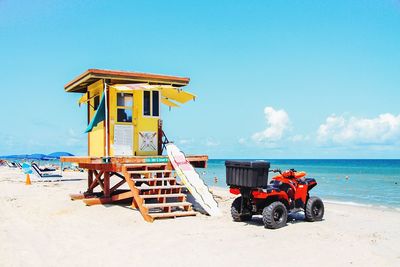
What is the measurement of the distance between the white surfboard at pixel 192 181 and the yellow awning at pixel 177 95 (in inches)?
64.7

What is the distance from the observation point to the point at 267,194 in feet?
28.8

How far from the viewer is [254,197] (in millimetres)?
8914

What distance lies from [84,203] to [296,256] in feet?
25.1

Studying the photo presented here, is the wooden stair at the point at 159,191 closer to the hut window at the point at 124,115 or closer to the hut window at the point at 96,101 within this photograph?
the hut window at the point at 124,115

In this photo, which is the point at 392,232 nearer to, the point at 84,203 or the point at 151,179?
the point at 151,179

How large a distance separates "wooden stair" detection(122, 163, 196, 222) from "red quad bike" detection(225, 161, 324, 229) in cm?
148

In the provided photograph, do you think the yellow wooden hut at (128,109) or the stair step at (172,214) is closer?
the stair step at (172,214)

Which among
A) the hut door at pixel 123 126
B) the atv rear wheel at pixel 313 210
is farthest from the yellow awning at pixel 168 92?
the atv rear wheel at pixel 313 210

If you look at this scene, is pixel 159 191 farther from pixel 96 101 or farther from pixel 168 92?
pixel 96 101

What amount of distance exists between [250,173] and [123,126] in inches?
194

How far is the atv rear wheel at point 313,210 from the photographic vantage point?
31.4ft

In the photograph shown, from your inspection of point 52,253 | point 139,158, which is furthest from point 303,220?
point 52,253

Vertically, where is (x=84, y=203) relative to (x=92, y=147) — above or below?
below

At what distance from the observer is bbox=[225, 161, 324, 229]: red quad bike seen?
8.61 meters
